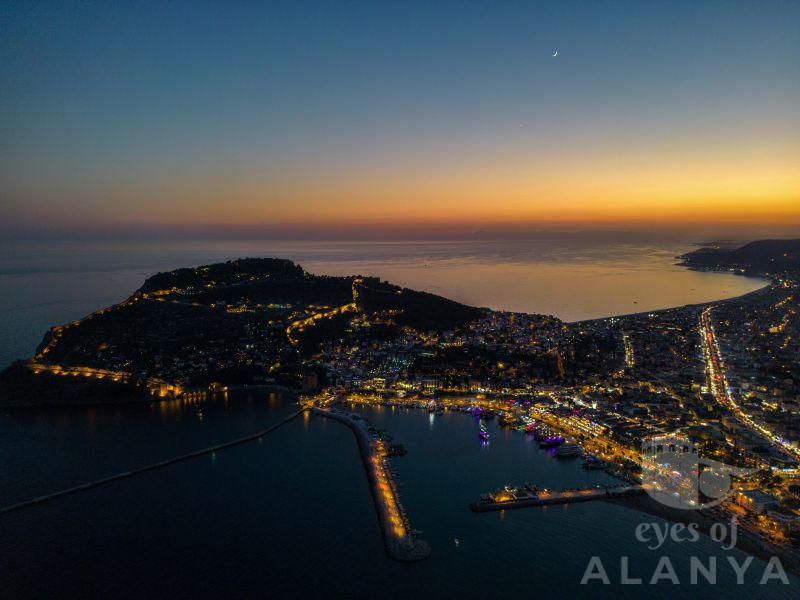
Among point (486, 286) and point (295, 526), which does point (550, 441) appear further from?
point (486, 286)

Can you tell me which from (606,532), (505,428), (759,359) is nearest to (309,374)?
(505,428)

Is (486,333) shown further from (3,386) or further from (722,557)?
(3,386)

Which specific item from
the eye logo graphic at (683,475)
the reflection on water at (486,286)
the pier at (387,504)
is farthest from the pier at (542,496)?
the reflection on water at (486,286)

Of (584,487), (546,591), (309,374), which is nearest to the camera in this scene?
(546,591)

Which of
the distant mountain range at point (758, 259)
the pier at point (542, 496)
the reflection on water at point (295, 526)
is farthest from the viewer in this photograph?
the distant mountain range at point (758, 259)

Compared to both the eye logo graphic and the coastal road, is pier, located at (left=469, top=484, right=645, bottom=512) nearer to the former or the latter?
the eye logo graphic

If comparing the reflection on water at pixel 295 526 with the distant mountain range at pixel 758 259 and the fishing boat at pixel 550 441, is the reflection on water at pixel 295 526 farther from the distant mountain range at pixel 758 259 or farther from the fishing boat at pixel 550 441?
the distant mountain range at pixel 758 259
